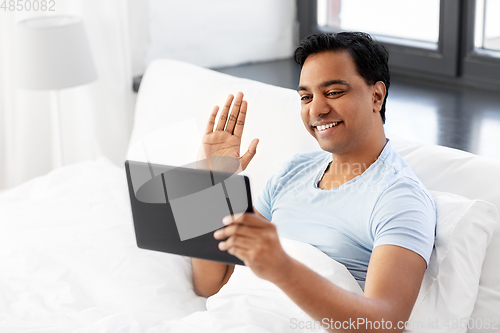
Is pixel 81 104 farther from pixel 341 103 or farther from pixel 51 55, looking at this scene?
pixel 341 103

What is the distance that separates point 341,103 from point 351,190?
0.18m

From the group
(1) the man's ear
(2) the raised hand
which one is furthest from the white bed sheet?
(1) the man's ear

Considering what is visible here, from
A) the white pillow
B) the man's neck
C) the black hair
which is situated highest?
the black hair

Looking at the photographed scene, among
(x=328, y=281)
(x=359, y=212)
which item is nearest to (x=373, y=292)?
(x=328, y=281)

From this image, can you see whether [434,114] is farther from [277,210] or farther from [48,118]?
[48,118]

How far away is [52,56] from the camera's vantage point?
2137 mm

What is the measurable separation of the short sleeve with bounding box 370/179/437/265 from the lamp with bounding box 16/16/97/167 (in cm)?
147

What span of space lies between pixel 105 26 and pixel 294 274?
1796 mm

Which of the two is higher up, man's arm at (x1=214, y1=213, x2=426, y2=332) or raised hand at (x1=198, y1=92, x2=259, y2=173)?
raised hand at (x1=198, y1=92, x2=259, y2=173)

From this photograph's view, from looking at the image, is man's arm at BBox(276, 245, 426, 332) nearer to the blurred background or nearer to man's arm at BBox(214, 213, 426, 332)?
man's arm at BBox(214, 213, 426, 332)

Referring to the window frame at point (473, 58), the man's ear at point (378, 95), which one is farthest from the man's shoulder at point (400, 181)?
the window frame at point (473, 58)

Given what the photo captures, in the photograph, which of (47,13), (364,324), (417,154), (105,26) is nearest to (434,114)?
(417,154)

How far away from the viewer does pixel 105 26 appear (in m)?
2.36

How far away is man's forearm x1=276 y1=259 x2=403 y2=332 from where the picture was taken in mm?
861
